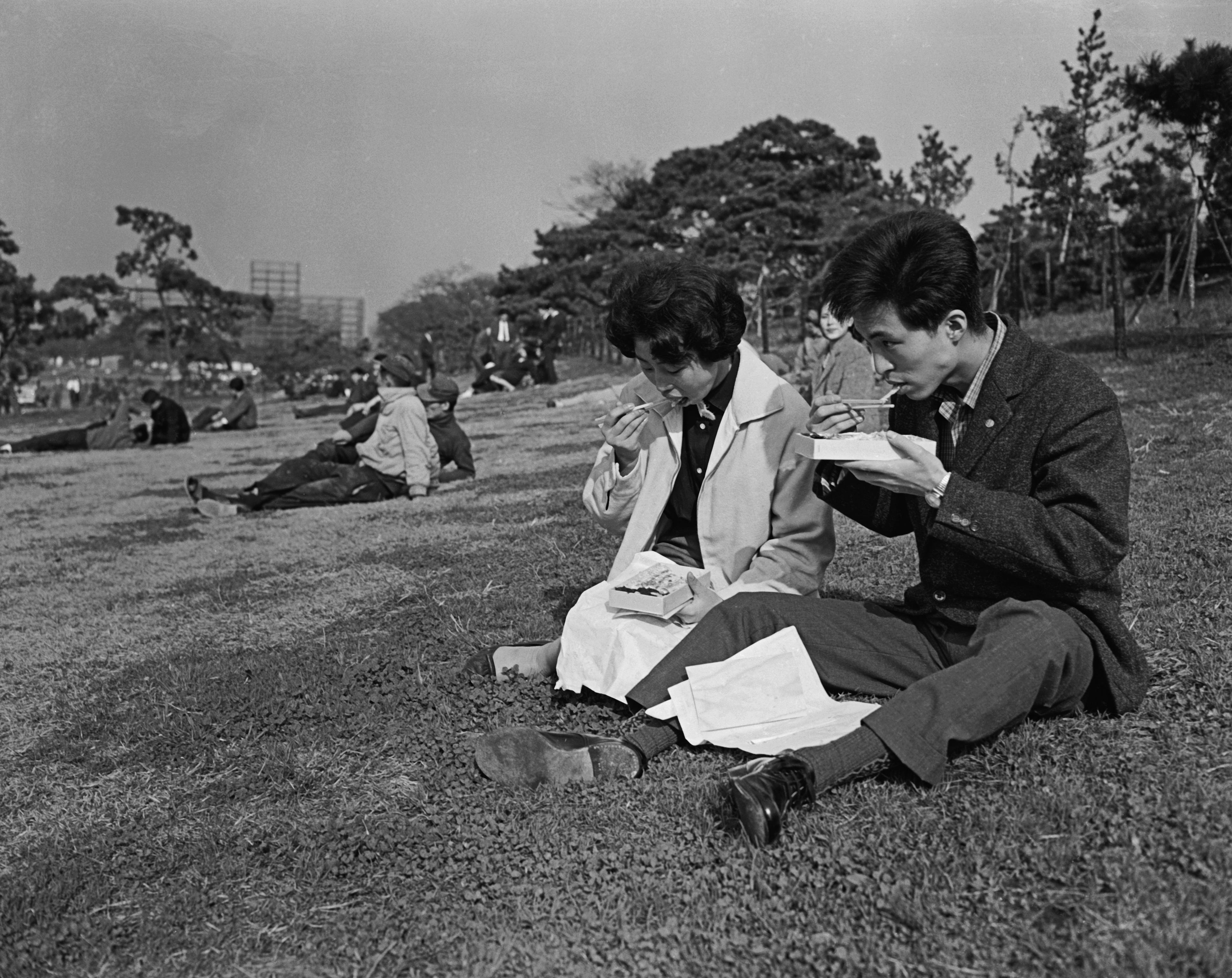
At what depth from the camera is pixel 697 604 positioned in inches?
139

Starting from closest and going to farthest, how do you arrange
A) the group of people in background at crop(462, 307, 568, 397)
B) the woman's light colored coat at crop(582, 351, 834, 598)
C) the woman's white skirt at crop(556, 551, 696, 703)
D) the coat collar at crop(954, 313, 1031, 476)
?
1. the coat collar at crop(954, 313, 1031, 476)
2. the woman's white skirt at crop(556, 551, 696, 703)
3. the woman's light colored coat at crop(582, 351, 834, 598)
4. the group of people in background at crop(462, 307, 568, 397)

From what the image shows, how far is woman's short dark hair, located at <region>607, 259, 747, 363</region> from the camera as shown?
11.8ft

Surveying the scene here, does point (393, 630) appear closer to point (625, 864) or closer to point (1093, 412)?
point (625, 864)

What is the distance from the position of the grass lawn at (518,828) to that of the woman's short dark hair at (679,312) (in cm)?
126

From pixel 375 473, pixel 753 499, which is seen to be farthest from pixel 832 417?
pixel 375 473

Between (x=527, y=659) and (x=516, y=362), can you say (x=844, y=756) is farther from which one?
(x=516, y=362)

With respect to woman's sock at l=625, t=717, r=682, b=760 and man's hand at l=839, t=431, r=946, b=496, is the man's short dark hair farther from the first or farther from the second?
woman's sock at l=625, t=717, r=682, b=760

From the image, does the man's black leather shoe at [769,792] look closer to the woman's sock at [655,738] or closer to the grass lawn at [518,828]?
the grass lawn at [518,828]

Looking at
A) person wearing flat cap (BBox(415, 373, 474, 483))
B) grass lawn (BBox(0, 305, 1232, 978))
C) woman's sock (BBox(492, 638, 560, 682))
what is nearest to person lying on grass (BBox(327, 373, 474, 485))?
person wearing flat cap (BBox(415, 373, 474, 483))

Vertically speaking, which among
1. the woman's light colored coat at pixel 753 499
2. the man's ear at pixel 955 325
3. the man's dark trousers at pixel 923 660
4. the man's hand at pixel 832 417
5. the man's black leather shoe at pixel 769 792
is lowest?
the man's black leather shoe at pixel 769 792

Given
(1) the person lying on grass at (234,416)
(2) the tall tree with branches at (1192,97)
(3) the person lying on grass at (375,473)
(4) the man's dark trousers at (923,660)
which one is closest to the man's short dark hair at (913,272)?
(4) the man's dark trousers at (923,660)

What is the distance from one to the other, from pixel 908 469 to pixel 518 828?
1421 mm

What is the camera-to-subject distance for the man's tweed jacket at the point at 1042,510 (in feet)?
9.10

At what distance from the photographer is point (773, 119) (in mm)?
28844
